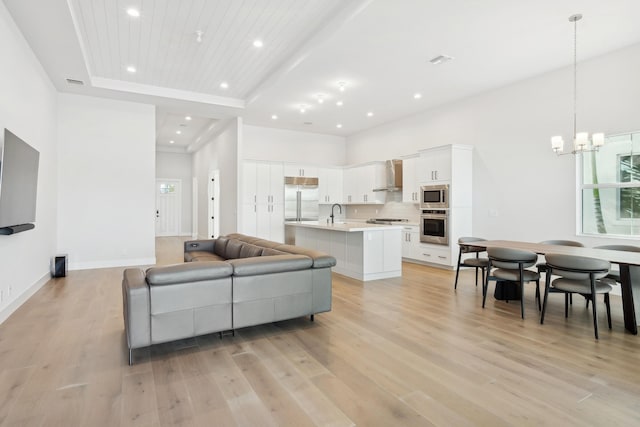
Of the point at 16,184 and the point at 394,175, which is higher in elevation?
the point at 394,175

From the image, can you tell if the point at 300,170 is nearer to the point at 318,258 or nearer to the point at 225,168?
the point at 225,168

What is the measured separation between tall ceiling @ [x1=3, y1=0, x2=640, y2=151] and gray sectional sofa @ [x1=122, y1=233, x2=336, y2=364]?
9.13 ft

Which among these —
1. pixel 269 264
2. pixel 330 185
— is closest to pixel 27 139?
pixel 269 264

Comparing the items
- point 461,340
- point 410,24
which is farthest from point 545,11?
point 461,340

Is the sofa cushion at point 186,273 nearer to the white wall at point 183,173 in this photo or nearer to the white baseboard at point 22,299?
the white baseboard at point 22,299

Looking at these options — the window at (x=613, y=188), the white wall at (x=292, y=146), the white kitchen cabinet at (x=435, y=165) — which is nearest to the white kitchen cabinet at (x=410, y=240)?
the white kitchen cabinet at (x=435, y=165)

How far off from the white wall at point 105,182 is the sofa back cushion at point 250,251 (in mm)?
3564

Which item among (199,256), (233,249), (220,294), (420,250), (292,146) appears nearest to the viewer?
(220,294)

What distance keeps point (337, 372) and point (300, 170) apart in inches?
272

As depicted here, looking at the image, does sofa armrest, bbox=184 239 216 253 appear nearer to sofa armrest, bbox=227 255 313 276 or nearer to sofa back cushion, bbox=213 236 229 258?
sofa back cushion, bbox=213 236 229 258

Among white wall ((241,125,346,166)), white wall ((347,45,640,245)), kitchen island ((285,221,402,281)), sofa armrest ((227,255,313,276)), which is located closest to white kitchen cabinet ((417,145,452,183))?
white wall ((347,45,640,245))

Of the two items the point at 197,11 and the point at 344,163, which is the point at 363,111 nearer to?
the point at 344,163

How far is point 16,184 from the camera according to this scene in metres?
3.57

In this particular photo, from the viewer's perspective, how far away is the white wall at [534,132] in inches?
185
